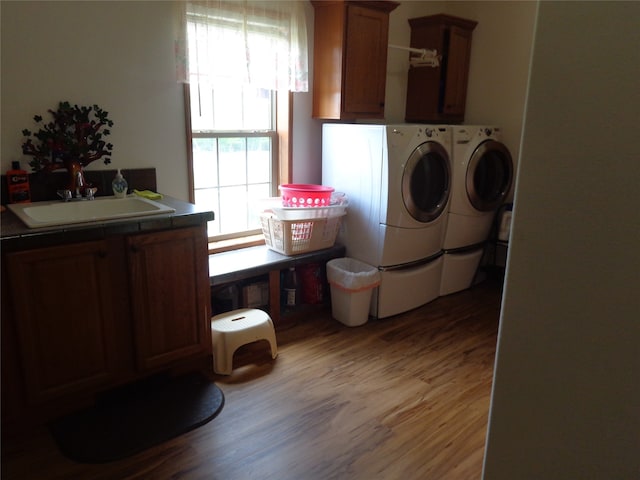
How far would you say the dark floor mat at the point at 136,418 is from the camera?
195 centimetres

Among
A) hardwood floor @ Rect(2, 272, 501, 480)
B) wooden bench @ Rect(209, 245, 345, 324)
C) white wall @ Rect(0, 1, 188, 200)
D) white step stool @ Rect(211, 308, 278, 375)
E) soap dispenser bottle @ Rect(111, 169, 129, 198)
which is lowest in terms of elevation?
hardwood floor @ Rect(2, 272, 501, 480)

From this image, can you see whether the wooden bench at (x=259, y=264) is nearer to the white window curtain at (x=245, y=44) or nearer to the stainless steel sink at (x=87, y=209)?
the stainless steel sink at (x=87, y=209)

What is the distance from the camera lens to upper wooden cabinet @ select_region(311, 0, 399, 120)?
10.4 feet

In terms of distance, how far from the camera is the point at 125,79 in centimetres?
260

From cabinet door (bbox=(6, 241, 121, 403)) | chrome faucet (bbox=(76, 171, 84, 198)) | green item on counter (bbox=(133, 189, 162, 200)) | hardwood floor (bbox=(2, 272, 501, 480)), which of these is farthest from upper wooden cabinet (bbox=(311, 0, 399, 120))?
cabinet door (bbox=(6, 241, 121, 403))

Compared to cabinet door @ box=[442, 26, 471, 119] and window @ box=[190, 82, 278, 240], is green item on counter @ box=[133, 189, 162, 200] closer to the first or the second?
window @ box=[190, 82, 278, 240]

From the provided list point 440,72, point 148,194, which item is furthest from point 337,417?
point 440,72

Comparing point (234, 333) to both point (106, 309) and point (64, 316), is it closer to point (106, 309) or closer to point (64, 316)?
point (106, 309)

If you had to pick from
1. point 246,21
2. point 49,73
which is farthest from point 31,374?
point 246,21

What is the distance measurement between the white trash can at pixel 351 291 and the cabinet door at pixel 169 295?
0.97 meters

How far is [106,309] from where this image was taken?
2.10 m

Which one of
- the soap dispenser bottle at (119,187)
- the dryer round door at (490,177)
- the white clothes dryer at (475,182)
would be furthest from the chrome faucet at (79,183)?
the dryer round door at (490,177)

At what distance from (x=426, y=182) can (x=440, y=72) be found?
3.68 feet

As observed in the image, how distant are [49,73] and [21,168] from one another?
50 centimetres
